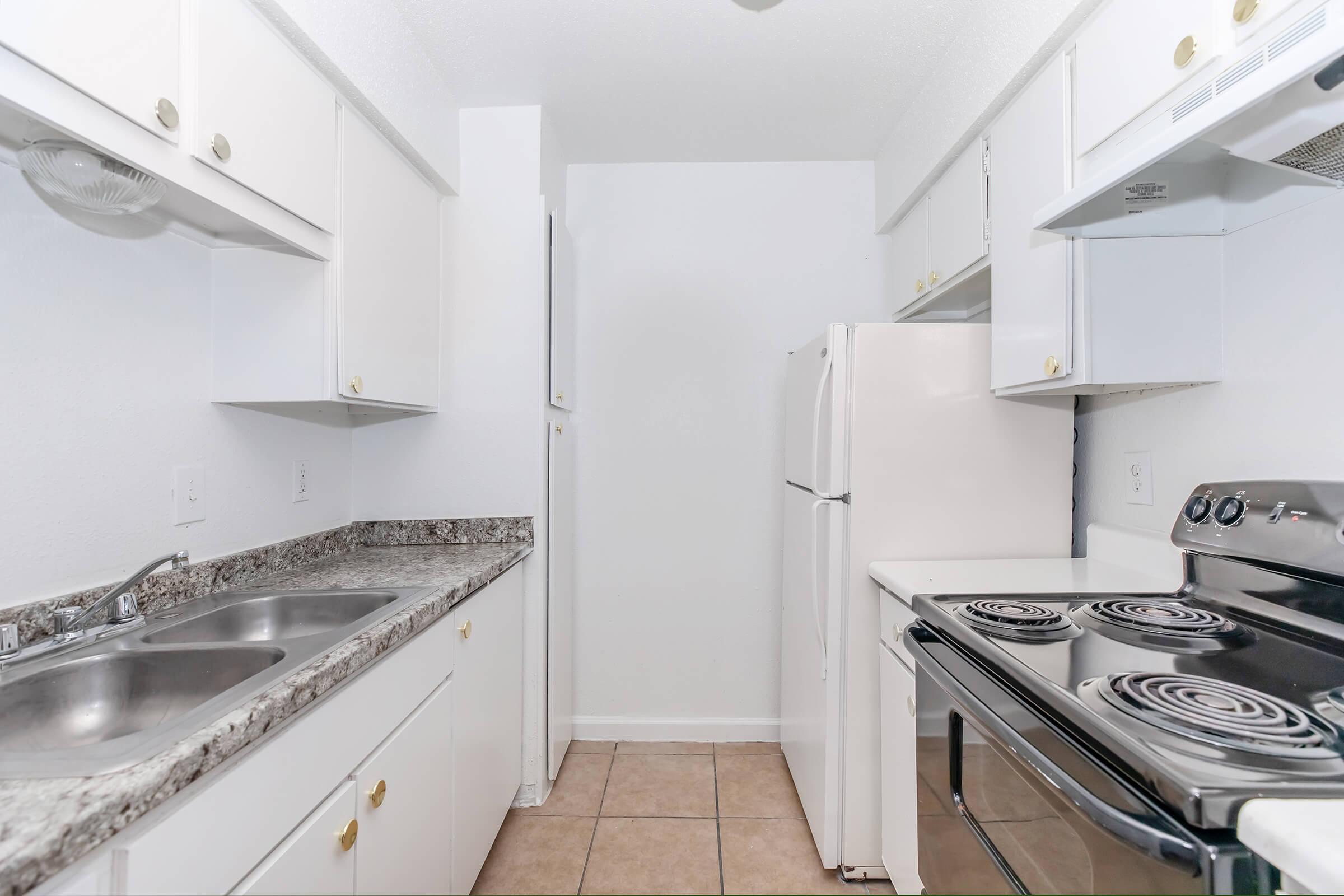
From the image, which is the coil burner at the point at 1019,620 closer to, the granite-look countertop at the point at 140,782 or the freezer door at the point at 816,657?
the freezer door at the point at 816,657

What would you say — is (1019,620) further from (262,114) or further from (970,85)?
(262,114)

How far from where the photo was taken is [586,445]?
2.63 metres

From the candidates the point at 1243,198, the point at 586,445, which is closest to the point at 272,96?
the point at 586,445

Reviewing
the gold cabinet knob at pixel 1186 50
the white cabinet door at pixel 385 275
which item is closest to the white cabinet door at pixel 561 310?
the white cabinet door at pixel 385 275

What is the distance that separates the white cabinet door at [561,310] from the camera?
7.19 ft

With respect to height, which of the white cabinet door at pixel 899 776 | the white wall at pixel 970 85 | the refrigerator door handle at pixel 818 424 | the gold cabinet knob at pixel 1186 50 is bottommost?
the white cabinet door at pixel 899 776

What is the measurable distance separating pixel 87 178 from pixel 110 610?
78 cm

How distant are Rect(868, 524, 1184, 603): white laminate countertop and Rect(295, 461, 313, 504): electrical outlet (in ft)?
5.51

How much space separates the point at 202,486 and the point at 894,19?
2204mm

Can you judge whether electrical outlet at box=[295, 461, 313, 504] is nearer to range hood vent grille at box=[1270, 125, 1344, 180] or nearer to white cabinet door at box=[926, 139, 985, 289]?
white cabinet door at box=[926, 139, 985, 289]

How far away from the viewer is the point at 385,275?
1.75m

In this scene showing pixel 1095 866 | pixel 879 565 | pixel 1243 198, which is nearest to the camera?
pixel 1095 866

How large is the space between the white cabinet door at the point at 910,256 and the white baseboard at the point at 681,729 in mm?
1826

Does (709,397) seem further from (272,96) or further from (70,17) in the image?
(70,17)
